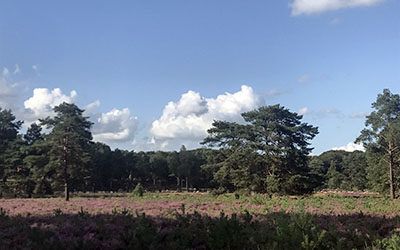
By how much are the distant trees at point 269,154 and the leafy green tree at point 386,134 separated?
845cm

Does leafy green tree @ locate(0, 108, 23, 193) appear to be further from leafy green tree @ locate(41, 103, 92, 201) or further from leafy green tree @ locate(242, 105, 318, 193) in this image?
leafy green tree @ locate(242, 105, 318, 193)

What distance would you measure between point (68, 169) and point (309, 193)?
89.0 ft

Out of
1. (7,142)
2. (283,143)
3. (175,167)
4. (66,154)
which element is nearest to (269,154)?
(283,143)

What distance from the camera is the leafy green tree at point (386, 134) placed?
50.6 m

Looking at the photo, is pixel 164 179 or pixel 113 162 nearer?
pixel 113 162

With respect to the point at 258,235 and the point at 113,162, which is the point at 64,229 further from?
the point at 113,162

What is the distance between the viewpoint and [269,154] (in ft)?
199

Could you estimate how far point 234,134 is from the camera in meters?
65.2

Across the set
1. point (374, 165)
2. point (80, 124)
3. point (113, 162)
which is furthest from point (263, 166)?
point (113, 162)

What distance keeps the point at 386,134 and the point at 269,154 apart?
568 inches

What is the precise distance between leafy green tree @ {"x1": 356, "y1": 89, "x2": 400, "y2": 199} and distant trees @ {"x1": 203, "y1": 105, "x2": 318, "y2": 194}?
27.7 ft

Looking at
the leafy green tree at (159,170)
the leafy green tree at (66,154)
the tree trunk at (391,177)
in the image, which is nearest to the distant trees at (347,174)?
the leafy green tree at (159,170)

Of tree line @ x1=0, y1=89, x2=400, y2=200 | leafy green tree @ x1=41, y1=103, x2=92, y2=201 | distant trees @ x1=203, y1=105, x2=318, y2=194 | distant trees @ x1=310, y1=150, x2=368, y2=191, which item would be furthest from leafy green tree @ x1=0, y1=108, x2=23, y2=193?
distant trees @ x1=310, y1=150, x2=368, y2=191

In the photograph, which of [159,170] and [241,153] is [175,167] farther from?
[241,153]
